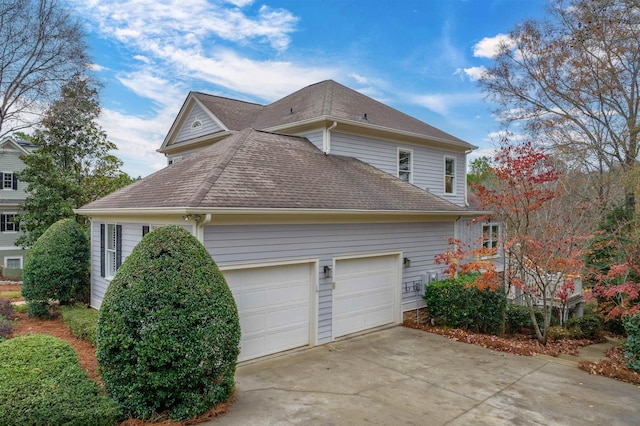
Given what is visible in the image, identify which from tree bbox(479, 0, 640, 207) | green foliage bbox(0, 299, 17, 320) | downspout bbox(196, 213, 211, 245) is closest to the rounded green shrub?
downspout bbox(196, 213, 211, 245)

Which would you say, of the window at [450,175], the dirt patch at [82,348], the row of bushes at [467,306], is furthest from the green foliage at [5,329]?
the window at [450,175]

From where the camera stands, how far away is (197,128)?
17.1m

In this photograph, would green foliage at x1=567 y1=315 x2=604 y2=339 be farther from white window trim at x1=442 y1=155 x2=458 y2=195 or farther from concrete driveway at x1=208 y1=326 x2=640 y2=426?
white window trim at x1=442 y1=155 x2=458 y2=195

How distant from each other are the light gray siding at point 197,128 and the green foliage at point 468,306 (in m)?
10.3

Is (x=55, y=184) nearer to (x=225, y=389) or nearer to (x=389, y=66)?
(x=389, y=66)

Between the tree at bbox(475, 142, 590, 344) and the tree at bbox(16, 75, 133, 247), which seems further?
the tree at bbox(16, 75, 133, 247)

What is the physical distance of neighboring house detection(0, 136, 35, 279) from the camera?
28484mm

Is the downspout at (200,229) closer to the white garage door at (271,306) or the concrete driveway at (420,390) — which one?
the white garage door at (271,306)

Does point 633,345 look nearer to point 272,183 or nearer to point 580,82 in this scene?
point 272,183

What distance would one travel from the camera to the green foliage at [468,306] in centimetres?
1091

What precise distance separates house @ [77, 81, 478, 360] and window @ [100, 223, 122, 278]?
0.03 meters

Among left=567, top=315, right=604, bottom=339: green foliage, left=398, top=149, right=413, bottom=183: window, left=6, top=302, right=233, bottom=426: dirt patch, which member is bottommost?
left=567, top=315, right=604, bottom=339: green foliage

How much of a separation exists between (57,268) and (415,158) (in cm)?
1209

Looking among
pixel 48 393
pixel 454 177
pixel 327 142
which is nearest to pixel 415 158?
pixel 454 177
